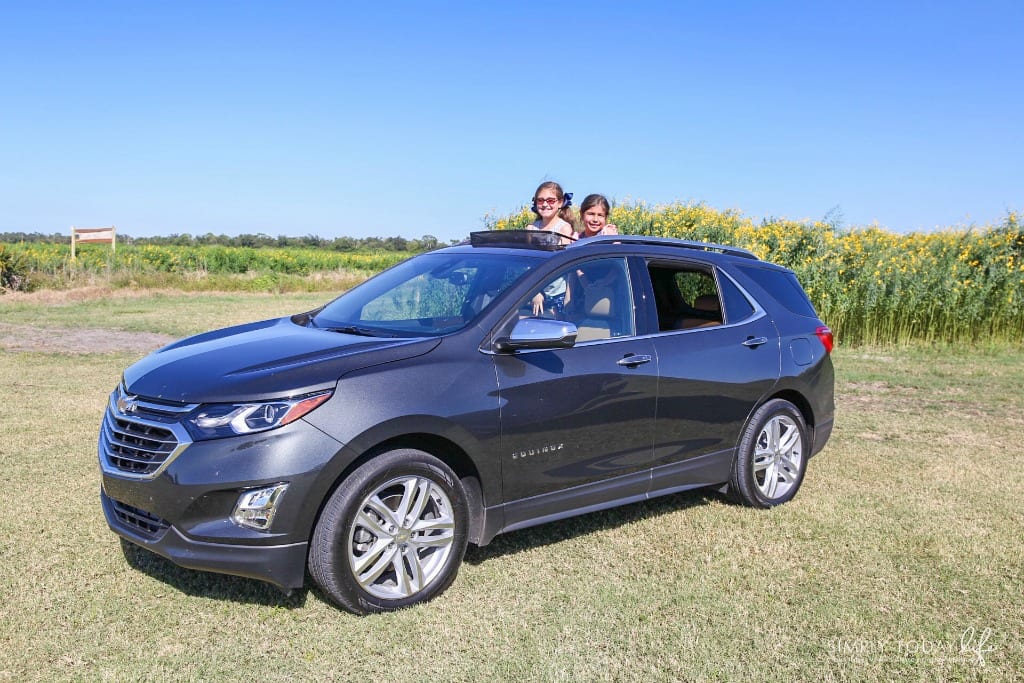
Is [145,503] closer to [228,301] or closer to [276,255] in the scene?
[228,301]

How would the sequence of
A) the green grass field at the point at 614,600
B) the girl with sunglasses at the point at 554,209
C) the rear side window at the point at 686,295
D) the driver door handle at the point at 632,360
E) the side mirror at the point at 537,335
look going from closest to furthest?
the green grass field at the point at 614,600, the side mirror at the point at 537,335, the driver door handle at the point at 632,360, the rear side window at the point at 686,295, the girl with sunglasses at the point at 554,209

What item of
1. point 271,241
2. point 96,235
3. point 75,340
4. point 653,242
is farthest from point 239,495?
point 271,241

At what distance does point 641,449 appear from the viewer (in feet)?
17.2

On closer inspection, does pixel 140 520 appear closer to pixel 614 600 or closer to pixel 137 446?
pixel 137 446

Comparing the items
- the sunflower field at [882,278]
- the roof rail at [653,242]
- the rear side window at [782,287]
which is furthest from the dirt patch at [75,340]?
the rear side window at [782,287]

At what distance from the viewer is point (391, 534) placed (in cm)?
423

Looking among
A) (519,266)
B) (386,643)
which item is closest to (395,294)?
(519,266)

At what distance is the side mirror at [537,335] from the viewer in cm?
454

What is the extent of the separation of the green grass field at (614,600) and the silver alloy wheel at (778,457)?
0.18 meters

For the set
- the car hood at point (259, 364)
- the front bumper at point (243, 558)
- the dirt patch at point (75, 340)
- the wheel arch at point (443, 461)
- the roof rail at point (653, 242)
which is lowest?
the dirt patch at point (75, 340)

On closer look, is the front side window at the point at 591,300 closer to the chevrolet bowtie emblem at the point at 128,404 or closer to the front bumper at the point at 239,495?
the front bumper at the point at 239,495

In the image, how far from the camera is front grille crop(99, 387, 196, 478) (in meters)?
4.02

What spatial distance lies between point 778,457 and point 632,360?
5.54 feet

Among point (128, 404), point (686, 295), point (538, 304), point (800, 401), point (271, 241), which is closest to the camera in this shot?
point (128, 404)
